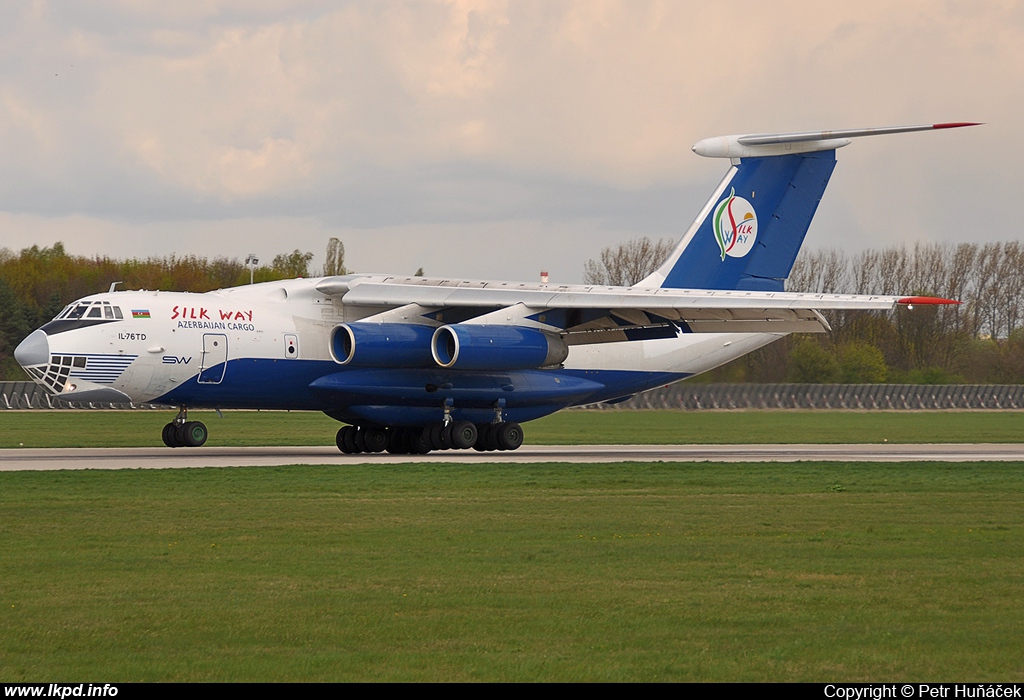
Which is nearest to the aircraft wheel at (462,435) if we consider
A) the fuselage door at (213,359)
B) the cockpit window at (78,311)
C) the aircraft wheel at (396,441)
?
the aircraft wheel at (396,441)

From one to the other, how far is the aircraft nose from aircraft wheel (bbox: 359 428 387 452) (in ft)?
21.1

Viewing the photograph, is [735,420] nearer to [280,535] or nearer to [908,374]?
[908,374]

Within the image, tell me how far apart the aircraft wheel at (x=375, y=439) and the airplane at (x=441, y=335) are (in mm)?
28

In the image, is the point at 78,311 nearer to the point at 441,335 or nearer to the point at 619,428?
the point at 441,335

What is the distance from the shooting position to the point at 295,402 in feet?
77.0

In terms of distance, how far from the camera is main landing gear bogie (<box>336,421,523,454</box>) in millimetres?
23969

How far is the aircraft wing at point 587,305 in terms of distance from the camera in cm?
2338

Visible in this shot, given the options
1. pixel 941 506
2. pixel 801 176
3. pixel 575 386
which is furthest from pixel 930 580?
pixel 801 176

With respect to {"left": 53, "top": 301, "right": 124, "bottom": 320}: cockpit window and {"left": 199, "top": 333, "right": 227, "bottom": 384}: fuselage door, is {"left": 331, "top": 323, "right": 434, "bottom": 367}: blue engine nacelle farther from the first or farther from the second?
{"left": 53, "top": 301, "right": 124, "bottom": 320}: cockpit window

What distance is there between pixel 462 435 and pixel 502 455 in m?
0.82

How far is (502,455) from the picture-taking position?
23.8 metres

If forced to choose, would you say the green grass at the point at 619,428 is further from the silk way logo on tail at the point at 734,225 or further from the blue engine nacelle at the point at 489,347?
the blue engine nacelle at the point at 489,347

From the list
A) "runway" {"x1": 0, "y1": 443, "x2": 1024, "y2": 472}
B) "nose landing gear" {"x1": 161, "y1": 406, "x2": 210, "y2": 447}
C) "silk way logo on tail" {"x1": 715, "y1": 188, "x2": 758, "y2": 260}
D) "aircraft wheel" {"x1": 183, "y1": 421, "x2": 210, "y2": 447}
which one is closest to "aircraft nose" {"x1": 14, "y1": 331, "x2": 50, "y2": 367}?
"runway" {"x1": 0, "y1": 443, "x2": 1024, "y2": 472}

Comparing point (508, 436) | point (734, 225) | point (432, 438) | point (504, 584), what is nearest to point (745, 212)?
point (734, 225)
